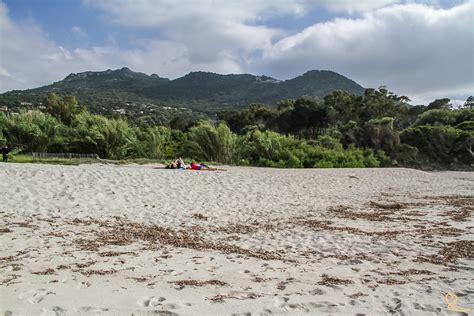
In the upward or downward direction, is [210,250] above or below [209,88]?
below

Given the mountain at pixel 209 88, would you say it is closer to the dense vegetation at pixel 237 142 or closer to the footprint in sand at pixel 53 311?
the dense vegetation at pixel 237 142

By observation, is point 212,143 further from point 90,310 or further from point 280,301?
point 90,310

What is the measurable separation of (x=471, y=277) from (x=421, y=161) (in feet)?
89.6

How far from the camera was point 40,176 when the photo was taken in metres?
10.2

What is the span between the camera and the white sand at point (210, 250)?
142 inches

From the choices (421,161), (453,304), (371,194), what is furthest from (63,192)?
(421,161)

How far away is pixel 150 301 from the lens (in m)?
3.53

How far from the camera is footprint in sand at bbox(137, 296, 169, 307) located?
11.3 ft

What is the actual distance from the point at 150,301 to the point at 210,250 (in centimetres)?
204

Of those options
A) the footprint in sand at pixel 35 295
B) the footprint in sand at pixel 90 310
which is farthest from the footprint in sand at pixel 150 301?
the footprint in sand at pixel 35 295

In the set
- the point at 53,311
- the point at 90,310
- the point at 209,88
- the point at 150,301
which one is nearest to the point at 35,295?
the point at 53,311

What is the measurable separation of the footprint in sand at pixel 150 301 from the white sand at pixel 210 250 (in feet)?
0.08

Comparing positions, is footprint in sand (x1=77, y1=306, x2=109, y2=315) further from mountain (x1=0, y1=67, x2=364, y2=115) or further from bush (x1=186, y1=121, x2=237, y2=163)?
mountain (x1=0, y1=67, x2=364, y2=115)

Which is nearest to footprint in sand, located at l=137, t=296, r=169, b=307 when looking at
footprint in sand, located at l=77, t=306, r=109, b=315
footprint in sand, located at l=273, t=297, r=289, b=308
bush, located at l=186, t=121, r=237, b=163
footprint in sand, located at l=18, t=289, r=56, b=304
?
footprint in sand, located at l=77, t=306, r=109, b=315
